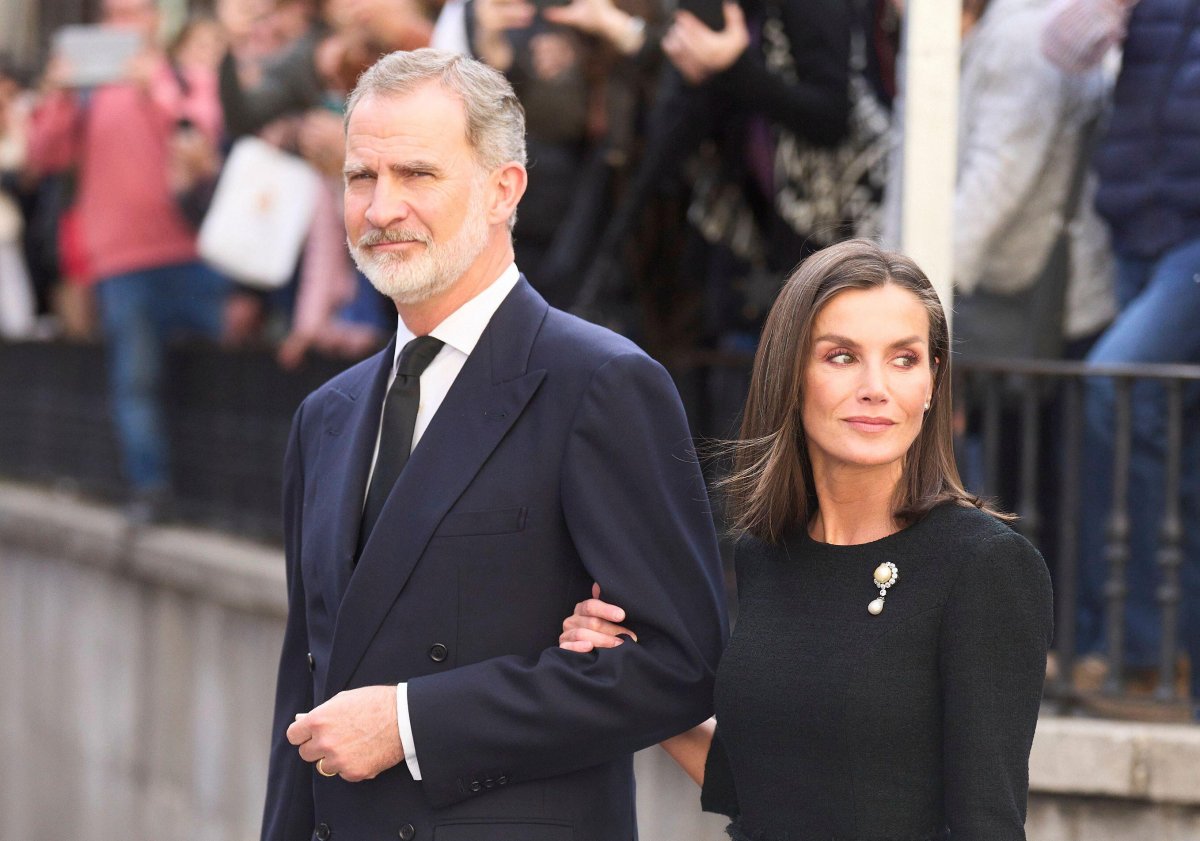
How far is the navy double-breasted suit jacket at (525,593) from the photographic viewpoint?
2912 mm

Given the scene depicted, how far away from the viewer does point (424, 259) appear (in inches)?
120

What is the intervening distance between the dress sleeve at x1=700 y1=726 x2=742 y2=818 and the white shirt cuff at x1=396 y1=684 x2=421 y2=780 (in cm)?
49

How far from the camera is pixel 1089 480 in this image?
5.23m

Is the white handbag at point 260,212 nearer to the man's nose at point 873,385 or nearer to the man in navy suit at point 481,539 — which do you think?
the man in navy suit at point 481,539

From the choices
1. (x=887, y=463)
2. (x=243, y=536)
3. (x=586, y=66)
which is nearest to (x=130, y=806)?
(x=243, y=536)

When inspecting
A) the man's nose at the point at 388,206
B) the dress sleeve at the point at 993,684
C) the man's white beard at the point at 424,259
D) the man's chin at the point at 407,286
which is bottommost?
the dress sleeve at the point at 993,684

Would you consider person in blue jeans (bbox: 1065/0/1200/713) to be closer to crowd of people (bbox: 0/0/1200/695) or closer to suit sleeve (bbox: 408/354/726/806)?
crowd of people (bbox: 0/0/1200/695)

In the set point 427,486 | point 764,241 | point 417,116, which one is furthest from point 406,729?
point 764,241

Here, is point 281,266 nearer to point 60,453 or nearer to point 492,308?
point 60,453

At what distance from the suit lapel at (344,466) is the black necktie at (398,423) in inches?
1.0

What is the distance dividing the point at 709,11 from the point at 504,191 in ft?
7.62

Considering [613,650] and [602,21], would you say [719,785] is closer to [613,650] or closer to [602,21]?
[613,650]

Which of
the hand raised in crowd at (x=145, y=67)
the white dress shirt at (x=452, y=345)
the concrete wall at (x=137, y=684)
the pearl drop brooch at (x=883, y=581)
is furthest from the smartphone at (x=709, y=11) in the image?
the hand raised in crowd at (x=145, y=67)

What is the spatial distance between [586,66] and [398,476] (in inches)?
111
